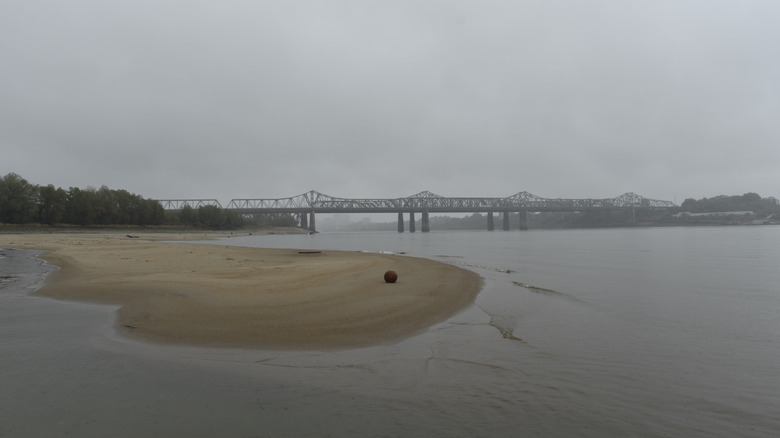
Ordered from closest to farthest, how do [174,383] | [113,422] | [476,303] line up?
[113,422], [174,383], [476,303]

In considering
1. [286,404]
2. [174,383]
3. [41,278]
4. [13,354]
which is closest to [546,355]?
[286,404]

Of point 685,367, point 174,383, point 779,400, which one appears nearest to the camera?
point 779,400

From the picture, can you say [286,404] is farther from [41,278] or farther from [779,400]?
[41,278]

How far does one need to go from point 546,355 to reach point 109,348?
7637mm

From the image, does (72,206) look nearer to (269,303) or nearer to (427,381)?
(269,303)

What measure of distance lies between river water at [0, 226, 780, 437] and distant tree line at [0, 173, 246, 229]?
80.3 meters

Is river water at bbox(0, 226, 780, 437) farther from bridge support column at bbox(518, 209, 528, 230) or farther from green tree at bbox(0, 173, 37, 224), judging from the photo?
bridge support column at bbox(518, 209, 528, 230)

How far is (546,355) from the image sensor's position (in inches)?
276

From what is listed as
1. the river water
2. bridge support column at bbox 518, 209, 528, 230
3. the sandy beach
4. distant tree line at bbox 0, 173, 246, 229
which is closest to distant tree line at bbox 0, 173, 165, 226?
distant tree line at bbox 0, 173, 246, 229

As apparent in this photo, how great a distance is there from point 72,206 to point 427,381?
96.4 metres

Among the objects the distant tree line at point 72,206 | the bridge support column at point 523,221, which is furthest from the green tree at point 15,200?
the bridge support column at point 523,221

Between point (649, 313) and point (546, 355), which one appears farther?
point (649, 313)

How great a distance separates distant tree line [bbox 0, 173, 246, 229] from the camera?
68500mm

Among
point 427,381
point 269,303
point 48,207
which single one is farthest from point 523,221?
point 427,381
